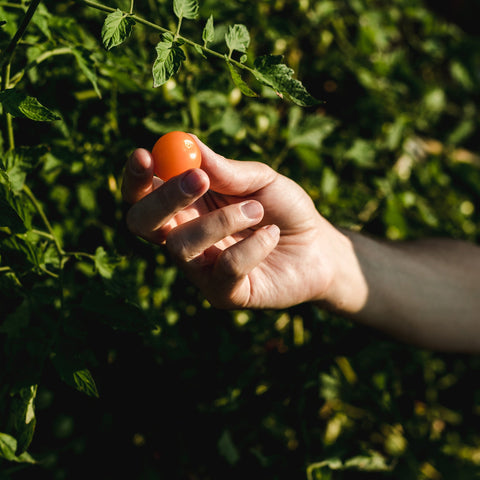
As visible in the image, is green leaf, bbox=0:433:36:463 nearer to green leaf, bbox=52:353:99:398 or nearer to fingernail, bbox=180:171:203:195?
green leaf, bbox=52:353:99:398

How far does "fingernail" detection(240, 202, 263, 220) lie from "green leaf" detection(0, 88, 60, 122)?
423 millimetres

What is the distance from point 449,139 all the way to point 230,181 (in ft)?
5.51

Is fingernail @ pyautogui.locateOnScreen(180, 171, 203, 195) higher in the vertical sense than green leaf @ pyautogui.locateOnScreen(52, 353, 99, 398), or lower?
higher

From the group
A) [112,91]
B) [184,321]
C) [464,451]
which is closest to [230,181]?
[112,91]

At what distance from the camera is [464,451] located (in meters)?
2.17

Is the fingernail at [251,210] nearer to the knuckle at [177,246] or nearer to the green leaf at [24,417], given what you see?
the knuckle at [177,246]

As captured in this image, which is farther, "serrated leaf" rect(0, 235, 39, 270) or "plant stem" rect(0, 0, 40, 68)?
"serrated leaf" rect(0, 235, 39, 270)

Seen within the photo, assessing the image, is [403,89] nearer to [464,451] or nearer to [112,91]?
[112,91]

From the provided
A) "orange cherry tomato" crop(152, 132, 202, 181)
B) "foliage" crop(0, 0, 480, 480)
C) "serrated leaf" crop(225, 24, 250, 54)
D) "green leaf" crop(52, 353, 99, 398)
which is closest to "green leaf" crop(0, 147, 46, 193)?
"foliage" crop(0, 0, 480, 480)

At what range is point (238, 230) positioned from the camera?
97 centimetres

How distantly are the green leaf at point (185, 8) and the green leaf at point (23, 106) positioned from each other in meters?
0.31

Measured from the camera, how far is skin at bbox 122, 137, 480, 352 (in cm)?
95

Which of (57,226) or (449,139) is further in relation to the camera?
(449,139)

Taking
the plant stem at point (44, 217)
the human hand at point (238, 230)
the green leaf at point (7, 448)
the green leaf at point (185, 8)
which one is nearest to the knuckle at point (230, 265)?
the human hand at point (238, 230)
